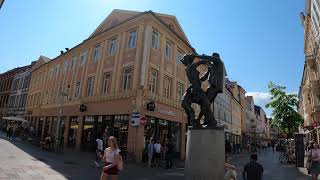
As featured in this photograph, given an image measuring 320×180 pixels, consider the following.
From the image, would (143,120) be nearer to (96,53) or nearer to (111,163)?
(96,53)

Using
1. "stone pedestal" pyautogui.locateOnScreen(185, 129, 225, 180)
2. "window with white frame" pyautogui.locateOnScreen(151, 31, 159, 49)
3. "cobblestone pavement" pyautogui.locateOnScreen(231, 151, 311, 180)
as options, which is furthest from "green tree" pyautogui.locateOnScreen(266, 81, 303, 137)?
"stone pedestal" pyautogui.locateOnScreen(185, 129, 225, 180)

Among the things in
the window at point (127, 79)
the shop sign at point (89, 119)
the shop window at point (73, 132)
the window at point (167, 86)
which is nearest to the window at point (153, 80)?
the window at point (167, 86)

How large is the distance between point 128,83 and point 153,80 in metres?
2.06

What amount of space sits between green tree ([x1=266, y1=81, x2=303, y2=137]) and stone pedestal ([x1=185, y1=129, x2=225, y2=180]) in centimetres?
2628

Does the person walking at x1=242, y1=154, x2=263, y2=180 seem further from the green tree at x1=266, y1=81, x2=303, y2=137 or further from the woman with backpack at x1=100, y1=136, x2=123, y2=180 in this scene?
the green tree at x1=266, y1=81, x2=303, y2=137

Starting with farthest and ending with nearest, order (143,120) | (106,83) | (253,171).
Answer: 1. (106,83)
2. (143,120)
3. (253,171)

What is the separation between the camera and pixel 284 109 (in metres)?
31.7

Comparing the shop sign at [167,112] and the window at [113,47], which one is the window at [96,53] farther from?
the shop sign at [167,112]

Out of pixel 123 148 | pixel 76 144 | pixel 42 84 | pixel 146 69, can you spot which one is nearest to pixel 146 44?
pixel 146 69

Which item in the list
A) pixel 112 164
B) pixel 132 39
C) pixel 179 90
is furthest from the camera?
pixel 179 90

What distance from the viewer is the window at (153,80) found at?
2328 cm

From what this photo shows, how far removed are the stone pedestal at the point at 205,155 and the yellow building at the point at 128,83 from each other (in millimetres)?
13013

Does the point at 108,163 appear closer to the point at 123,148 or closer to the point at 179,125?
the point at 123,148

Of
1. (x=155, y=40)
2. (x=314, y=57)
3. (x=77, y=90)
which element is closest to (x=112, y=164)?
(x=155, y=40)
